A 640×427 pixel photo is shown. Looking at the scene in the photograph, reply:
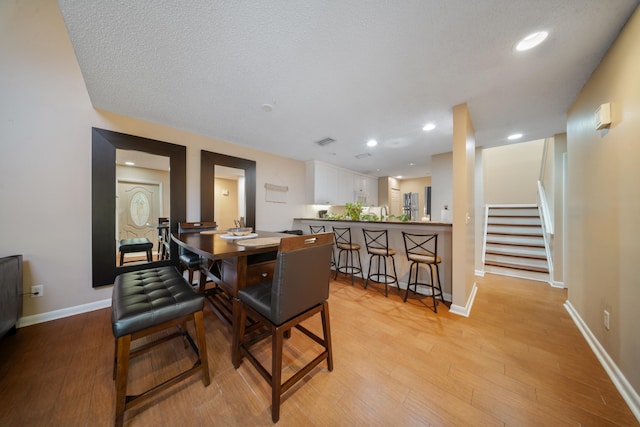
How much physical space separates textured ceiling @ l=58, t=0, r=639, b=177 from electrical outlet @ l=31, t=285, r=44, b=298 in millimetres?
2090

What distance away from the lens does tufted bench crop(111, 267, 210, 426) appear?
1.04 m

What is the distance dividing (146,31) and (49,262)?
8.57 ft

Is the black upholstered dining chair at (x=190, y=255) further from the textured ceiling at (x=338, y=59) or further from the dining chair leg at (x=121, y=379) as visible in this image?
the textured ceiling at (x=338, y=59)

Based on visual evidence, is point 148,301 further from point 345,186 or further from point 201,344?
point 345,186

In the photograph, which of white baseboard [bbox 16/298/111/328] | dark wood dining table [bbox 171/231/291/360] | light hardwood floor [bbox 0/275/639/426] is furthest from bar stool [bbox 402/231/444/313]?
white baseboard [bbox 16/298/111/328]

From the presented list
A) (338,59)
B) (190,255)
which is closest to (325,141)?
(338,59)

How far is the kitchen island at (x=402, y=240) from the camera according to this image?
2699mm

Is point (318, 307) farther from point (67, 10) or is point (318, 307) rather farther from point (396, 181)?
point (396, 181)

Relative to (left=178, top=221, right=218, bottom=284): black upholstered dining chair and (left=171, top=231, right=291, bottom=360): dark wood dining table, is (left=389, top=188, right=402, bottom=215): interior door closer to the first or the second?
(left=178, top=221, right=218, bottom=284): black upholstered dining chair

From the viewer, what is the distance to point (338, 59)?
162cm

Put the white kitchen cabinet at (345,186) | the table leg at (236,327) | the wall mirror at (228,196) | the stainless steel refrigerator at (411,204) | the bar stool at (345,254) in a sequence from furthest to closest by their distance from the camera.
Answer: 1. the stainless steel refrigerator at (411,204)
2. the white kitchen cabinet at (345,186)
3. the bar stool at (345,254)
4. the wall mirror at (228,196)
5. the table leg at (236,327)

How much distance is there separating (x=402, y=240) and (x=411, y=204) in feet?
14.5

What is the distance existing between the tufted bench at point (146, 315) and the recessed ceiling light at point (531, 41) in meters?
2.93

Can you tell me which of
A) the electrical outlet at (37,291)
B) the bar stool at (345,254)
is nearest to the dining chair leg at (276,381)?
the bar stool at (345,254)
